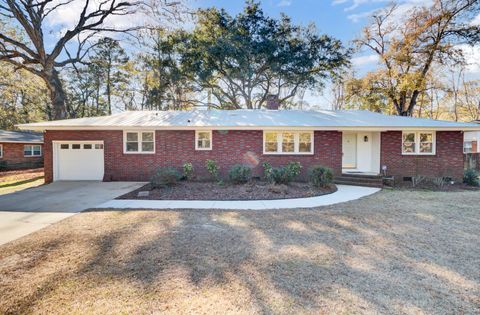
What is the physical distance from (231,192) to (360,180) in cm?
631

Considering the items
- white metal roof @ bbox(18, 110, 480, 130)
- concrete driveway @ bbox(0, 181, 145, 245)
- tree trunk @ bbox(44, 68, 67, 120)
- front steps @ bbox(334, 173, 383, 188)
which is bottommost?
concrete driveway @ bbox(0, 181, 145, 245)

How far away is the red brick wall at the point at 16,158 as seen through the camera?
64.5ft

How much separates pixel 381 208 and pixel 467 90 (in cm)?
3577

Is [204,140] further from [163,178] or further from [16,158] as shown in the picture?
[16,158]

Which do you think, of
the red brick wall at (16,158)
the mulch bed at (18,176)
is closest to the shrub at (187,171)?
the mulch bed at (18,176)

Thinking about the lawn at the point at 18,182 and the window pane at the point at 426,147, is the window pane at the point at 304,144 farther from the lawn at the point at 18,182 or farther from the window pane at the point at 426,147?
the lawn at the point at 18,182

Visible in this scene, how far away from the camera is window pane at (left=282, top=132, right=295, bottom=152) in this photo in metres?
12.0

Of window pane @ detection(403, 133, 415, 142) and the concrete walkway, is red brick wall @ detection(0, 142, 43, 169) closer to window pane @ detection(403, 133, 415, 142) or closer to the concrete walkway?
the concrete walkway

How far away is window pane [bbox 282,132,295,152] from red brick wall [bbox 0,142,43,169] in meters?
21.6

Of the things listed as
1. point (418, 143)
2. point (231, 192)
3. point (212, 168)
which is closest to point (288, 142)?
point (212, 168)

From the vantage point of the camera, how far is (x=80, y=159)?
12148mm

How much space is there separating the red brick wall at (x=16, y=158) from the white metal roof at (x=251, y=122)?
1208cm

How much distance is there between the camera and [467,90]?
30.6 metres

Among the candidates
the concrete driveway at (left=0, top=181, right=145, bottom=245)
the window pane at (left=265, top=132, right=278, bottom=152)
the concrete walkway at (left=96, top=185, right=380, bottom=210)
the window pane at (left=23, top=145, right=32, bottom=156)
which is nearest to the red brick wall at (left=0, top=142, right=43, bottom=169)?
the window pane at (left=23, top=145, right=32, bottom=156)
